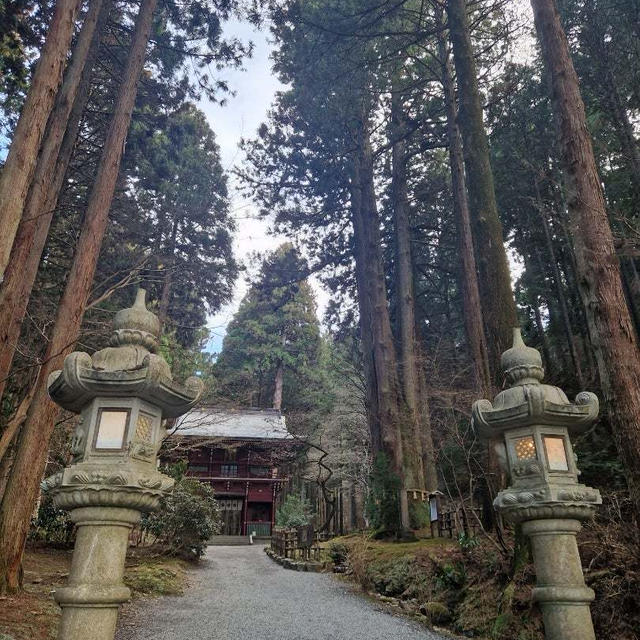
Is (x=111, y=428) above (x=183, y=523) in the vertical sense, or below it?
above

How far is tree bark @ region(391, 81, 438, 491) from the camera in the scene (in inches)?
456

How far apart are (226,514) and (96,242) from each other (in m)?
18.3

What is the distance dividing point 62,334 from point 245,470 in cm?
1775

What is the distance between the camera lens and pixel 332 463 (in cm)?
2169

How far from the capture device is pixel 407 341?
13211mm

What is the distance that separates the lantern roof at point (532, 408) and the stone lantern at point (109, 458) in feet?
7.06

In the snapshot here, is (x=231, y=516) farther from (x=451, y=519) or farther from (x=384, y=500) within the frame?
(x=451, y=519)

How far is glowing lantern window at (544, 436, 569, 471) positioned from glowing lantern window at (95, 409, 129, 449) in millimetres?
2918

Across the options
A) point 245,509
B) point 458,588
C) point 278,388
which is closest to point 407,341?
point 458,588

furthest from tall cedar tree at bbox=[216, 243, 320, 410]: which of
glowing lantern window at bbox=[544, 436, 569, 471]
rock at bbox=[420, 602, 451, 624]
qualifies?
glowing lantern window at bbox=[544, 436, 569, 471]

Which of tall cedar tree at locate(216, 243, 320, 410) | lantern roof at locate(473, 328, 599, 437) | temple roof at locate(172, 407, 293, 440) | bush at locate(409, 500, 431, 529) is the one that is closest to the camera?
lantern roof at locate(473, 328, 599, 437)

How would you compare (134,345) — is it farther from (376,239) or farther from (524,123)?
(524,123)

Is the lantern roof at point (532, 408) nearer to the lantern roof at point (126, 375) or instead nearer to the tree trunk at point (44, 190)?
the lantern roof at point (126, 375)

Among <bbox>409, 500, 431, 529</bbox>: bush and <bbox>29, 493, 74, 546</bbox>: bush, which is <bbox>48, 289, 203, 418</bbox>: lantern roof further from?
<bbox>409, 500, 431, 529</bbox>: bush
